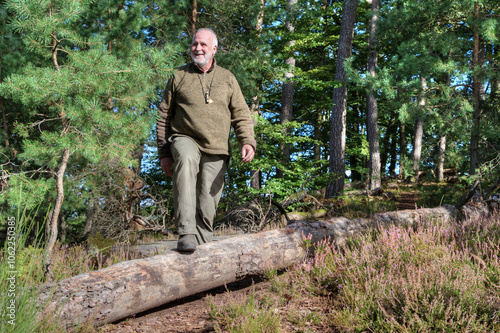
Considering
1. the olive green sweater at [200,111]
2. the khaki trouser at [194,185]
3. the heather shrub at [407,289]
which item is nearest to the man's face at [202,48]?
the olive green sweater at [200,111]

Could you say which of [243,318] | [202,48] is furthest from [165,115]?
[243,318]

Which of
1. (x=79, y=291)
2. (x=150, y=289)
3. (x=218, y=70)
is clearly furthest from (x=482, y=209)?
(x=79, y=291)

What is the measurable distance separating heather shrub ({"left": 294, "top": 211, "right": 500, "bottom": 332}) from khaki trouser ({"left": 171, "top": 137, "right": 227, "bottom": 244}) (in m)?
1.24

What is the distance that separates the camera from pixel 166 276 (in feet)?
11.3

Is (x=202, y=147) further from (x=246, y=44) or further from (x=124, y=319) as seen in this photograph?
(x=246, y=44)

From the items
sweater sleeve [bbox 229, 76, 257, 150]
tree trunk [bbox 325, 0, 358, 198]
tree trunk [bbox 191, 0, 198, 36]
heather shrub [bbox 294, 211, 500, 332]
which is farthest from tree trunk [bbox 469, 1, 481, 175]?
sweater sleeve [bbox 229, 76, 257, 150]

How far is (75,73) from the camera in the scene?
4.62 metres

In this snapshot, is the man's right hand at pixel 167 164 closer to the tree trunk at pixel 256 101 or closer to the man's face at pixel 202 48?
the man's face at pixel 202 48

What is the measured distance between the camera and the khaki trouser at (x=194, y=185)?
373 cm

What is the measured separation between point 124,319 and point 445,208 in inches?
271

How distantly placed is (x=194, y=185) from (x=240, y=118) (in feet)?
3.59

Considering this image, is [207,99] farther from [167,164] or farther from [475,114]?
[475,114]

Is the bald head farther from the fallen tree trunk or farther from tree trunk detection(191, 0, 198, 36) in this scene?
tree trunk detection(191, 0, 198, 36)

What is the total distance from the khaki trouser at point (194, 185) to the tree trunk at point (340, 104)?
10366 mm
